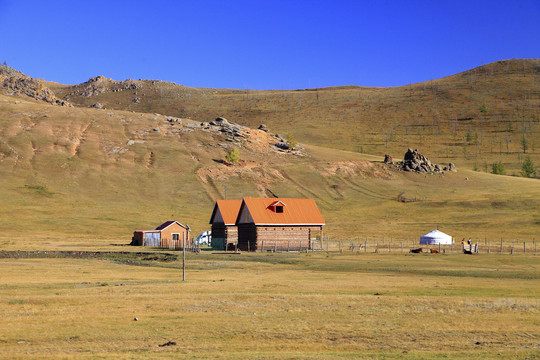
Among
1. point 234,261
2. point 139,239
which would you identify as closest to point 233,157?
point 139,239

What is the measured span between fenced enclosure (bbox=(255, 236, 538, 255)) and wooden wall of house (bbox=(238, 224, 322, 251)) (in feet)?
0.51

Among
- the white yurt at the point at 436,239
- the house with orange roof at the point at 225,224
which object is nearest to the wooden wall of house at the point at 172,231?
the house with orange roof at the point at 225,224

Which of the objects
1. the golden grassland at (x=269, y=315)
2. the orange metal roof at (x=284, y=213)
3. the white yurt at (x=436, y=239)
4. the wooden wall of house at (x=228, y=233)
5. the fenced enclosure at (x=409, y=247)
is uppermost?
the orange metal roof at (x=284, y=213)

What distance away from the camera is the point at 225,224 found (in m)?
Answer: 91.5

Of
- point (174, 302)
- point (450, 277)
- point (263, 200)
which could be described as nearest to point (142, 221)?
point (263, 200)

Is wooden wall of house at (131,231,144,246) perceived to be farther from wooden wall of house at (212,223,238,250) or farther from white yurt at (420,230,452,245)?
white yurt at (420,230,452,245)

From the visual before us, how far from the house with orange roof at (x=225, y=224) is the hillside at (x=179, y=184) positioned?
16726 mm

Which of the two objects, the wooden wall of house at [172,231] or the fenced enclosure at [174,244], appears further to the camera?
the wooden wall of house at [172,231]

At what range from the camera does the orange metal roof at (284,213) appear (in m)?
87.6

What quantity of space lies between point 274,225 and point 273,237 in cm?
169

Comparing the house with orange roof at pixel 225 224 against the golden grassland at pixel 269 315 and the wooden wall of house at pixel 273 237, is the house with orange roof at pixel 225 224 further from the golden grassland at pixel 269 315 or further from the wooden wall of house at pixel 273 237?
the golden grassland at pixel 269 315

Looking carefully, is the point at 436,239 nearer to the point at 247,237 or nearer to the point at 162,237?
the point at 247,237

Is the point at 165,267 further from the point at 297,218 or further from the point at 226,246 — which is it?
the point at 297,218

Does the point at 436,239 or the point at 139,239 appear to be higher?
the point at 139,239
